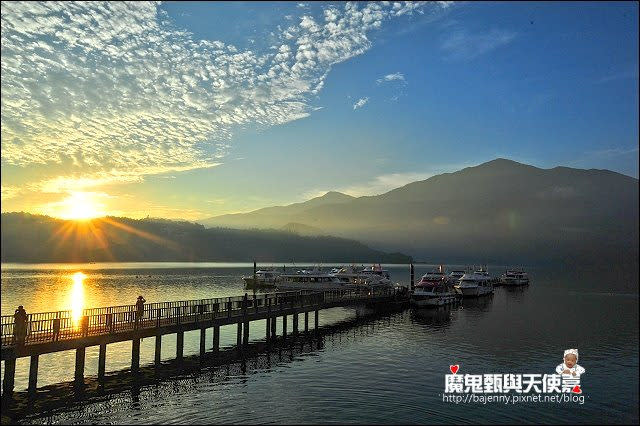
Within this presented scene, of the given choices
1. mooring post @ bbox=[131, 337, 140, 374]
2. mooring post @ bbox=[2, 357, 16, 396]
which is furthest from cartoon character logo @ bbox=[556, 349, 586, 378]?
mooring post @ bbox=[2, 357, 16, 396]

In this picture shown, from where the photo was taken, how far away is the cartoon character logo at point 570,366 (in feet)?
129

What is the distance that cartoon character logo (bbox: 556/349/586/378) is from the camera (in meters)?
39.4

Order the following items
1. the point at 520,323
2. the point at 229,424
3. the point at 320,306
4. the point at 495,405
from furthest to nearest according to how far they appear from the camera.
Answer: the point at 520,323 < the point at 320,306 < the point at 495,405 < the point at 229,424

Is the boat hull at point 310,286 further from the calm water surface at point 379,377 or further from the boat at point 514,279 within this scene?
the boat at point 514,279

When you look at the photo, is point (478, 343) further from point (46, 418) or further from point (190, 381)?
point (46, 418)

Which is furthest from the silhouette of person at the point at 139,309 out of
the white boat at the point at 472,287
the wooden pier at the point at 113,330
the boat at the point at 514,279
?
the boat at the point at 514,279

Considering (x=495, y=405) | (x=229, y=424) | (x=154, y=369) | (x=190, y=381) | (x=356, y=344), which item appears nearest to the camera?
(x=229, y=424)

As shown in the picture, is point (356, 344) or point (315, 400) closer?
point (315, 400)

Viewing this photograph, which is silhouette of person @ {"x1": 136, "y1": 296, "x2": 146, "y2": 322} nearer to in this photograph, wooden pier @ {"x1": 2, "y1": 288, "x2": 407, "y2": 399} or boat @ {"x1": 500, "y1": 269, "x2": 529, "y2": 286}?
wooden pier @ {"x1": 2, "y1": 288, "x2": 407, "y2": 399}

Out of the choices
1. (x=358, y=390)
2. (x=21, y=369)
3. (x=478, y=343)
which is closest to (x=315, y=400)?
(x=358, y=390)

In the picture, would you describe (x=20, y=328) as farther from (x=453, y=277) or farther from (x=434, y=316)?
(x=453, y=277)

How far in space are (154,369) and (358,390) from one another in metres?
16.5

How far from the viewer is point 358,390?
102 feet

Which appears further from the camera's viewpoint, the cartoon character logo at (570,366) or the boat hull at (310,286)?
the boat hull at (310,286)
